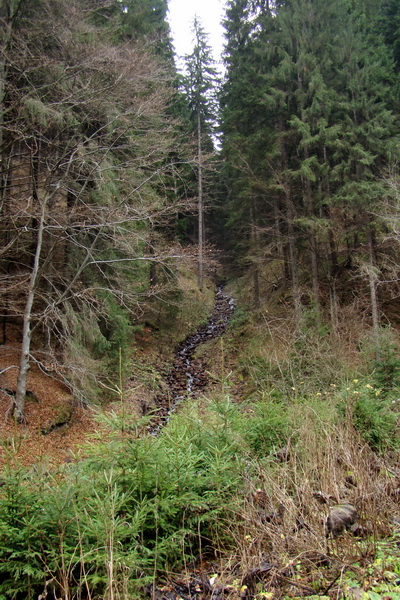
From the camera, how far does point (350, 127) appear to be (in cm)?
1390

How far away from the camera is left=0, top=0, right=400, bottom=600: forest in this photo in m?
2.87

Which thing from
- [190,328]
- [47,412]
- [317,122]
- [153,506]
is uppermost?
[317,122]

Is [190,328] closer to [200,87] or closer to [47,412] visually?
[47,412]

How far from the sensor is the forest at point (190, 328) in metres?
2.87

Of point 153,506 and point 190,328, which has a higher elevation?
point 153,506

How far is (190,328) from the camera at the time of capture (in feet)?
69.5

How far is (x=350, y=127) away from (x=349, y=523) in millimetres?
14216

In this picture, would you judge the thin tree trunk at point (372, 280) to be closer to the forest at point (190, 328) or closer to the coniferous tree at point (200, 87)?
the forest at point (190, 328)

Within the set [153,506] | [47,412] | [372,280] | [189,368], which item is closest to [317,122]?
[372,280]

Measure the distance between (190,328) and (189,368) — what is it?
506cm

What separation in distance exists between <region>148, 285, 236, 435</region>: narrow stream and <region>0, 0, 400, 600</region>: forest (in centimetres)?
15

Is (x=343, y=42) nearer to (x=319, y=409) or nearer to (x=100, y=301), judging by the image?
(x=100, y=301)

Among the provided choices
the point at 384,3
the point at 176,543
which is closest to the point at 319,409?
the point at 176,543

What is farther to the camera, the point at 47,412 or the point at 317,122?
the point at 317,122
